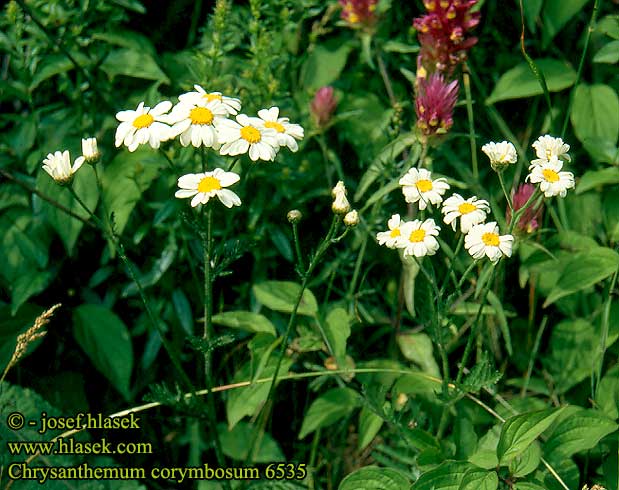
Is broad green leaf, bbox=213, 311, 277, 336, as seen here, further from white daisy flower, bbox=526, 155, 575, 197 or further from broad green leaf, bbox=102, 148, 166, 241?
white daisy flower, bbox=526, 155, 575, 197

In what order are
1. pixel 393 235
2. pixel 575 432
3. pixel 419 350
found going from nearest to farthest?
1. pixel 393 235
2. pixel 575 432
3. pixel 419 350

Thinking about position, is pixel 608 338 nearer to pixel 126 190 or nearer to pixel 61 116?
pixel 126 190

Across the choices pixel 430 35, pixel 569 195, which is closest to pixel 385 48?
pixel 430 35

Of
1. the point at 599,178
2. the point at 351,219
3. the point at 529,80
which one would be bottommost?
the point at 599,178

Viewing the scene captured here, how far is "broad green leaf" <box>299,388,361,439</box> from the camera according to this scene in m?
2.14

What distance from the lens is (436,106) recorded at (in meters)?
2.04

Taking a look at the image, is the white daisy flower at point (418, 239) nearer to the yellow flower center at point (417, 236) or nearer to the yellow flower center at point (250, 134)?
the yellow flower center at point (417, 236)

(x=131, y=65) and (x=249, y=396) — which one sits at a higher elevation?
(x=131, y=65)

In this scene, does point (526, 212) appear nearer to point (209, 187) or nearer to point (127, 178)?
point (209, 187)

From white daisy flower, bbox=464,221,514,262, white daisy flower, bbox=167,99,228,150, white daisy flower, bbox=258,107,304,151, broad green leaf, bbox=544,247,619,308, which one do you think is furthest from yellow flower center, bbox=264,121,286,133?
broad green leaf, bbox=544,247,619,308

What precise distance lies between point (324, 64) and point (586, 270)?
3.40ft

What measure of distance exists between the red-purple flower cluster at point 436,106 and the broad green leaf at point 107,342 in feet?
3.33

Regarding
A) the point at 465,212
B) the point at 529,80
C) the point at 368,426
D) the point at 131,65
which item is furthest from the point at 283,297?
the point at 529,80

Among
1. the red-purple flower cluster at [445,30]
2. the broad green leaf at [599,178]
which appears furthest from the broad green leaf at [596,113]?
the red-purple flower cluster at [445,30]
